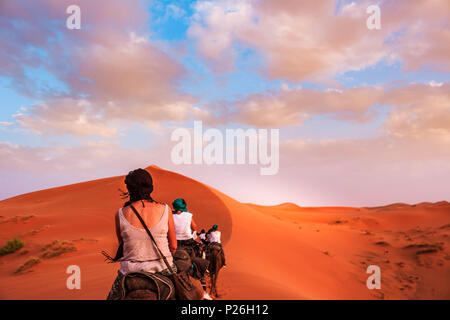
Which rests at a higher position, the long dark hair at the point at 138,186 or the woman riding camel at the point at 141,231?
the long dark hair at the point at 138,186

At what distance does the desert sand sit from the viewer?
11302 mm

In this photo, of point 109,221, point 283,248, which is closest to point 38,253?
point 109,221

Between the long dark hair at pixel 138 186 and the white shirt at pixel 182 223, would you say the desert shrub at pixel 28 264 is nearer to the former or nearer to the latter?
the white shirt at pixel 182 223

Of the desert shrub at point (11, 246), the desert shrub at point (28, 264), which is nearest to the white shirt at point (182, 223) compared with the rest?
the desert shrub at point (28, 264)

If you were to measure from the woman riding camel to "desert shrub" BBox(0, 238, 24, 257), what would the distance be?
19142 mm

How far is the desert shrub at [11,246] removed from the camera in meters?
18.1

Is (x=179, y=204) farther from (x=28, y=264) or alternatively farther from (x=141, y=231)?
(x=28, y=264)

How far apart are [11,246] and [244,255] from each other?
45.9 feet

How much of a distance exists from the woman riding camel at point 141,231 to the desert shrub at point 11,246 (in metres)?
19.1

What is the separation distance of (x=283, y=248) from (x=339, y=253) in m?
→ 4.57

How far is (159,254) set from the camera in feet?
11.3

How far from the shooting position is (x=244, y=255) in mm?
16750

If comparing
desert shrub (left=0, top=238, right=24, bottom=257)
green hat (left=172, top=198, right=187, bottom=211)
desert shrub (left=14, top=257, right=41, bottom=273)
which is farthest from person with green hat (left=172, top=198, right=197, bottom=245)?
desert shrub (left=0, top=238, right=24, bottom=257)

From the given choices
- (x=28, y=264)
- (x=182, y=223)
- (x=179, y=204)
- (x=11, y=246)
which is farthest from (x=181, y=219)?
(x=11, y=246)
